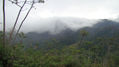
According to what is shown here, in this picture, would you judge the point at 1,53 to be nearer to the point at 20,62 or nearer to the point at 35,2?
the point at 20,62

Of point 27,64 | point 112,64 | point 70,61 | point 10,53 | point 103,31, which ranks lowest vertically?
point 103,31

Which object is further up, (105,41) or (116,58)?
(105,41)

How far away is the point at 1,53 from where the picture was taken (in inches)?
356

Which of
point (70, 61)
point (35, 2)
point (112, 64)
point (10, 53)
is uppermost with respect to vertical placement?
point (35, 2)

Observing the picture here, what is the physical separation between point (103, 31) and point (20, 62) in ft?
348

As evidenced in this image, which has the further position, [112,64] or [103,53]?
[103,53]

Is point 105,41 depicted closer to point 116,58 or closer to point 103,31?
point 116,58

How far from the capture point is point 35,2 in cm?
1114

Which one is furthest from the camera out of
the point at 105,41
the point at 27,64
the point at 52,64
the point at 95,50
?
the point at 105,41

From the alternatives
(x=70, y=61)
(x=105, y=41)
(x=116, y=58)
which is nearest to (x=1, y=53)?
(x=70, y=61)

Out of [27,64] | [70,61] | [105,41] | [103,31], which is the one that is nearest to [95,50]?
[105,41]

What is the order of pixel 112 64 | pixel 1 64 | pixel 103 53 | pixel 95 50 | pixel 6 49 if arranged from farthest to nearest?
pixel 103 53
pixel 95 50
pixel 112 64
pixel 6 49
pixel 1 64

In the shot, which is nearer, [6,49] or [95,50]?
[6,49]

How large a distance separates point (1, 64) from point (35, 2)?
16.9 ft
